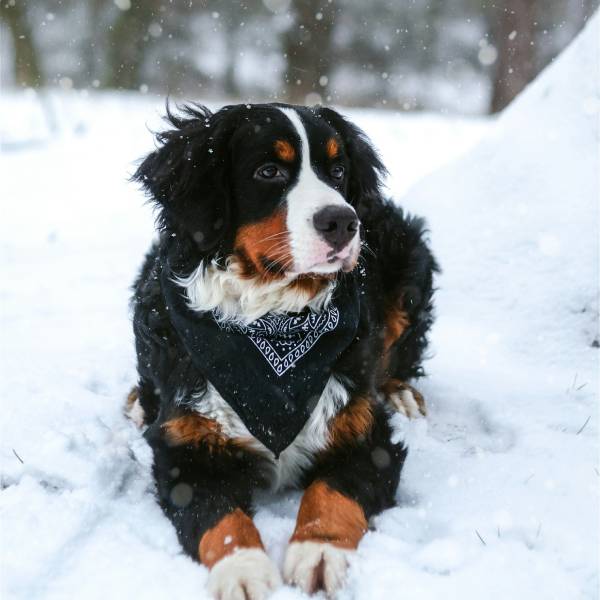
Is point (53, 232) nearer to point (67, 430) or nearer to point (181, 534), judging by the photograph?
point (67, 430)

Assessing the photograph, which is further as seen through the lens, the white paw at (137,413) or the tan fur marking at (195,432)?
the white paw at (137,413)

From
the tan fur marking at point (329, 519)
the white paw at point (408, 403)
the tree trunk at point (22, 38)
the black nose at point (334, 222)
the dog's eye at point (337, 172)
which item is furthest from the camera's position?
the tree trunk at point (22, 38)

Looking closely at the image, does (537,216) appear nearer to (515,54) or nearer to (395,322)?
(395,322)

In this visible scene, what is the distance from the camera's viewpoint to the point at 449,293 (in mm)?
4980

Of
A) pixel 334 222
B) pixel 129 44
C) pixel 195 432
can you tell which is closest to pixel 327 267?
pixel 334 222

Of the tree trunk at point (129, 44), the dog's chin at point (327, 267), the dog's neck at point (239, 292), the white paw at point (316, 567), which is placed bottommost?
the tree trunk at point (129, 44)

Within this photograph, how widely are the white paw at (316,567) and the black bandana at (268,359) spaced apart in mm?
523

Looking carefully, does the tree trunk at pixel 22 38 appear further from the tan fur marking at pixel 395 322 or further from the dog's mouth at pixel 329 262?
the dog's mouth at pixel 329 262

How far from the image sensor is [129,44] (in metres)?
16.1

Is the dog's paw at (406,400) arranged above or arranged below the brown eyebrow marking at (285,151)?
below

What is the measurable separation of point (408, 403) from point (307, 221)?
153 cm

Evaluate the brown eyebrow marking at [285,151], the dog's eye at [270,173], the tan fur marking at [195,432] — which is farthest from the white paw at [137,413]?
the brown eyebrow marking at [285,151]

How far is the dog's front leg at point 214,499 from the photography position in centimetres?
224

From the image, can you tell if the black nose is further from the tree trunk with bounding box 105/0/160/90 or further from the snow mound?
the tree trunk with bounding box 105/0/160/90
